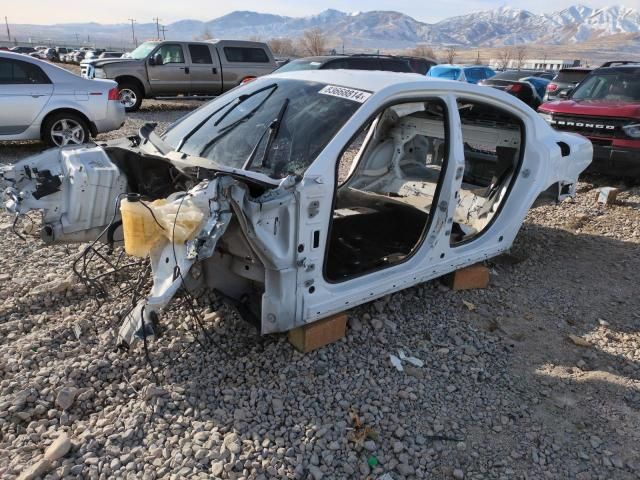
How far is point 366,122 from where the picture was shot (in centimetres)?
315

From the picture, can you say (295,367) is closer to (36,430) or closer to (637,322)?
(36,430)

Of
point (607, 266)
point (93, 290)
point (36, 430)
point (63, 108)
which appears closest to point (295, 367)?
point (36, 430)

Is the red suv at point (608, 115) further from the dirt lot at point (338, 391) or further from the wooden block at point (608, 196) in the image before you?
the dirt lot at point (338, 391)

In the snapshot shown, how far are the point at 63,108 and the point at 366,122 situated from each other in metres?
7.16

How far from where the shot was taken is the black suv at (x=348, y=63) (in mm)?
10523

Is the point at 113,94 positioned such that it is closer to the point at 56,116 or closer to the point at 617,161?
the point at 56,116

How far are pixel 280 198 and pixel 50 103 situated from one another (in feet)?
23.9

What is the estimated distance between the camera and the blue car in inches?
634

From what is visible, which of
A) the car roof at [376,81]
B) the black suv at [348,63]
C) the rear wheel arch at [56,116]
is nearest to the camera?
the car roof at [376,81]

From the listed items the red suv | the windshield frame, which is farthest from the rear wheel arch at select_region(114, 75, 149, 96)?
the windshield frame

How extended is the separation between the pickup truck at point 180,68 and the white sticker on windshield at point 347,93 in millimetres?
11855

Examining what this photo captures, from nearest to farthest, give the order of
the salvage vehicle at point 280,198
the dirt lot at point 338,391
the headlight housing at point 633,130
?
the dirt lot at point 338,391 → the salvage vehicle at point 280,198 → the headlight housing at point 633,130

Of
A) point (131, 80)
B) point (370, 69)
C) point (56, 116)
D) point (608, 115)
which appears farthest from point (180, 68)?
point (608, 115)

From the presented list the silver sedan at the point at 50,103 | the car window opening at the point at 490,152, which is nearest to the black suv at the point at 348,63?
the silver sedan at the point at 50,103
